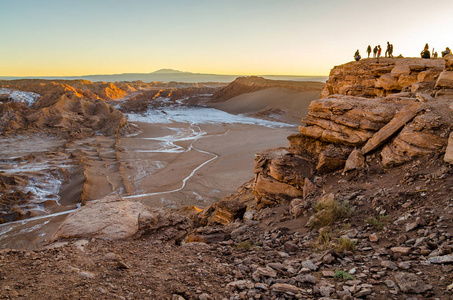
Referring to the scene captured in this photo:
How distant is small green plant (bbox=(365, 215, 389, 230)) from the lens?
404 cm

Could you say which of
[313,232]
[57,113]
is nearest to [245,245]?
[313,232]

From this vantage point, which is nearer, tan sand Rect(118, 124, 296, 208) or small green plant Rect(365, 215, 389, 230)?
small green plant Rect(365, 215, 389, 230)

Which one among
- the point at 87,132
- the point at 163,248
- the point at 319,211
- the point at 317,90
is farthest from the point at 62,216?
the point at 317,90

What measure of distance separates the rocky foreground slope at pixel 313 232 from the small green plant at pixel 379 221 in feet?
0.05

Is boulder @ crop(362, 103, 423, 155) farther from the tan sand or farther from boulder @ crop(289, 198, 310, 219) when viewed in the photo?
the tan sand

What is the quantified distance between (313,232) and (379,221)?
1001 millimetres

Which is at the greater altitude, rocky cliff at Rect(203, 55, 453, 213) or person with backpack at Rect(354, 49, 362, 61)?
person with backpack at Rect(354, 49, 362, 61)

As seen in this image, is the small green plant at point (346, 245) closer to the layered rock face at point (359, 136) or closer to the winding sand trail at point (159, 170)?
the layered rock face at point (359, 136)

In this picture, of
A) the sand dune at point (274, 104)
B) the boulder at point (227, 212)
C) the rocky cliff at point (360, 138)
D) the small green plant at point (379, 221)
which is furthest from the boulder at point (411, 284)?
the sand dune at point (274, 104)

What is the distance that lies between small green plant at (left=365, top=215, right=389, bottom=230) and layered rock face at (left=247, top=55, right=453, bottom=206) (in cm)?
190

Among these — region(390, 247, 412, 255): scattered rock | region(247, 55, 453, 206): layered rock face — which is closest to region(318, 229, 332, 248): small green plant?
region(390, 247, 412, 255): scattered rock

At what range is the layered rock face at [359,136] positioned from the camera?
5.57 metres

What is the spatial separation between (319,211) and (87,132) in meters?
25.1

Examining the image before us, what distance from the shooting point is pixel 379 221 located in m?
4.18
